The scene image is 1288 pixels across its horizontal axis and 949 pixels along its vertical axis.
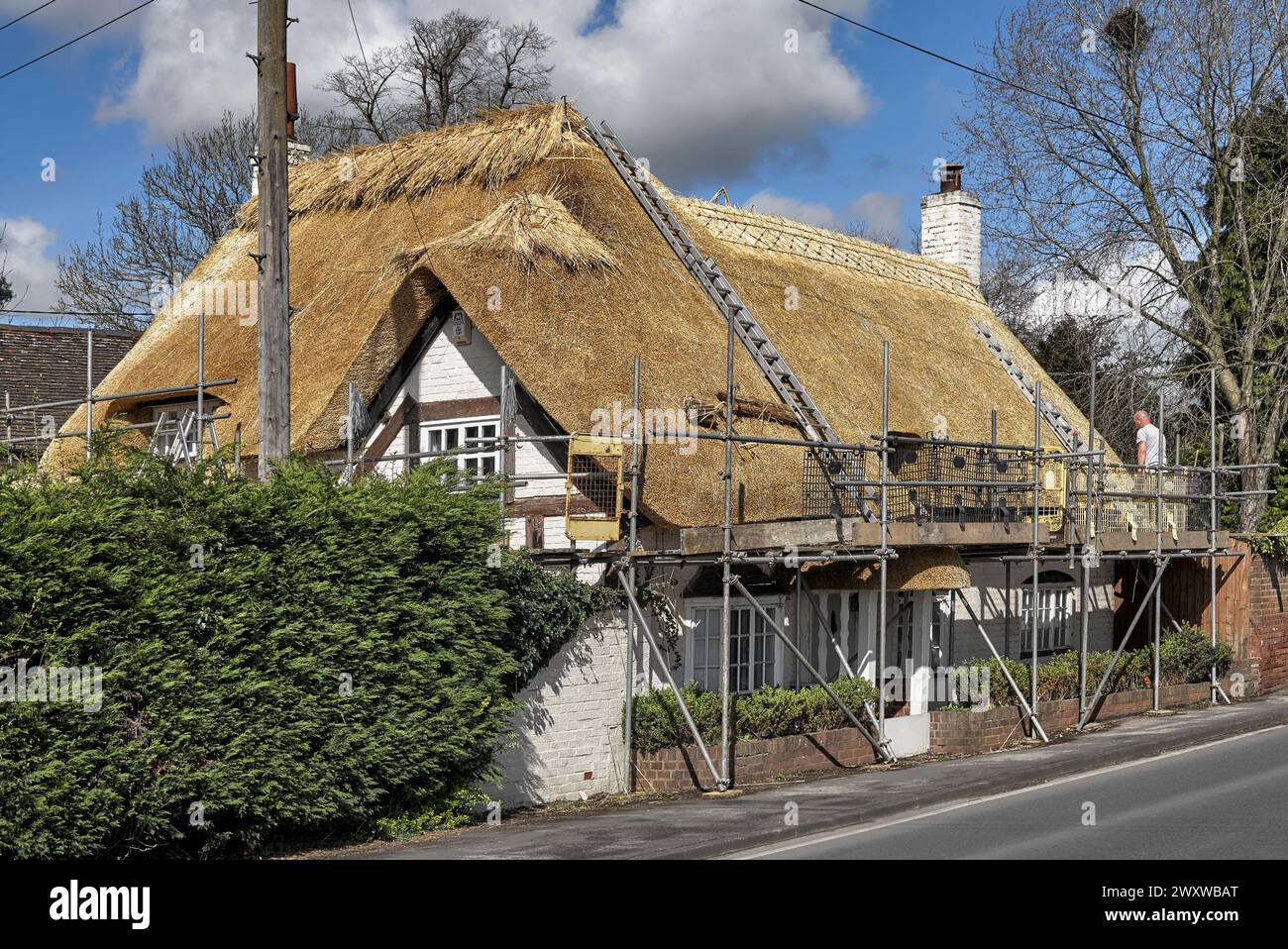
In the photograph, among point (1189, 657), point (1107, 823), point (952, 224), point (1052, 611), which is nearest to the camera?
point (1107, 823)

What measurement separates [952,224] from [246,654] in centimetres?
2082

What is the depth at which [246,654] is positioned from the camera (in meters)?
11.0

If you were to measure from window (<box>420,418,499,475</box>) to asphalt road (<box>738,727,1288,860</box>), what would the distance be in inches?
269

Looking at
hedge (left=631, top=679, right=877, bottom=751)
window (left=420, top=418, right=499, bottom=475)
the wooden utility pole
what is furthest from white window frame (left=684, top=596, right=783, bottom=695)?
the wooden utility pole

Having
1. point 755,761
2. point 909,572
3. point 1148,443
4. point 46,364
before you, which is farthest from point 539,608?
point 46,364

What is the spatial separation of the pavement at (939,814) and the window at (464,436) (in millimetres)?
4838

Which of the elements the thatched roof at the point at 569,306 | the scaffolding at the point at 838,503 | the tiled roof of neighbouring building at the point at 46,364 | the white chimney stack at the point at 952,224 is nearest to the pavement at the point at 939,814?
the scaffolding at the point at 838,503

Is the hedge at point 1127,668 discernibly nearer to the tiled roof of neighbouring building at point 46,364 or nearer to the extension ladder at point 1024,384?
the extension ladder at point 1024,384

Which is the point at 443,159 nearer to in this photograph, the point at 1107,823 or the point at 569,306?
the point at 569,306

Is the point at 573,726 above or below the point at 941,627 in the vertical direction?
below

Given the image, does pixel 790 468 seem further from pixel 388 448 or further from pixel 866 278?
pixel 866 278

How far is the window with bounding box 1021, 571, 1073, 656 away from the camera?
23.7 m

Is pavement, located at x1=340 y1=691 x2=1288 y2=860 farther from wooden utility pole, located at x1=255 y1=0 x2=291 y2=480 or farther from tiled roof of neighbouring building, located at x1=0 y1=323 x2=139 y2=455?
tiled roof of neighbouring building, located at x1=0 y1=323 x2=139 y2=455
